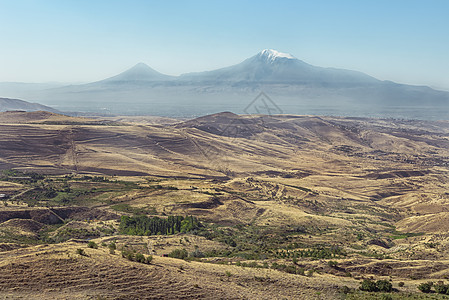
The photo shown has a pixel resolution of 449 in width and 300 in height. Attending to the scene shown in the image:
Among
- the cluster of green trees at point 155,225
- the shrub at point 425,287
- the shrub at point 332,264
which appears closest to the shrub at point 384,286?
the shrub at point 425,287

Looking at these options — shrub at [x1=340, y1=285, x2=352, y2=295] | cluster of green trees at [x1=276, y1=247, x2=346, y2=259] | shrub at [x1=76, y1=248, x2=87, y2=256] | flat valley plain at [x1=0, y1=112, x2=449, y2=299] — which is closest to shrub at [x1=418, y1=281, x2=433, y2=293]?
flat valley plain at [x1=0, y1=112, x2=449, y2=299]

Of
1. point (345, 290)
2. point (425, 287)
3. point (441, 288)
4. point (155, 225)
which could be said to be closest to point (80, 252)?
point (345, 290)

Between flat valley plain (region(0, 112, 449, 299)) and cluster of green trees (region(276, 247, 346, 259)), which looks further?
cluster of green trees (region(276, 247, 346, 259))

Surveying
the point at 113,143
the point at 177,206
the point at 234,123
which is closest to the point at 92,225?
the point at 177,206

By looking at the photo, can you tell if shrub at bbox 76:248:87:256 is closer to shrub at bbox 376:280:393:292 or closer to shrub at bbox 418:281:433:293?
shrub at bbox 376:280:393:292

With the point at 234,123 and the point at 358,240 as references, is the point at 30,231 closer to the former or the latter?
the point at 358,240

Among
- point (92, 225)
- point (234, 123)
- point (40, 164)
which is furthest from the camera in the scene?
point (234, 123)

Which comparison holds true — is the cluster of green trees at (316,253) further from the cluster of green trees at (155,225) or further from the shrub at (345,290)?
the cluster of green trees at (155,225)
